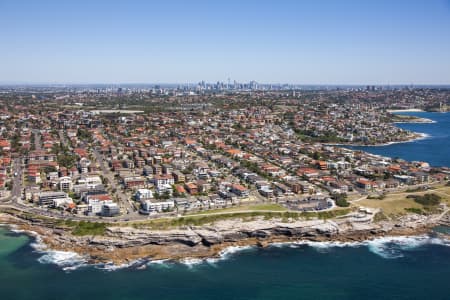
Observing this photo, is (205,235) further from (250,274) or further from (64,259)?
(64,259)

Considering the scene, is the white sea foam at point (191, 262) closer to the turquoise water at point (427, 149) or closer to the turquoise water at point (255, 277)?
the turquoise water at point (255, 277)

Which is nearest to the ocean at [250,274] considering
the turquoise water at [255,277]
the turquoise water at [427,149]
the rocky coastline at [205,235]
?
the turquoise water at [255,277]

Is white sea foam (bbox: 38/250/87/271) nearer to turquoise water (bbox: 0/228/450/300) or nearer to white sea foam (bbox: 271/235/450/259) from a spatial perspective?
turquoise water (bbox: 0/228/450/300)

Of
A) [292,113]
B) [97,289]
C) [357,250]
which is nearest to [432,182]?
[357,250]

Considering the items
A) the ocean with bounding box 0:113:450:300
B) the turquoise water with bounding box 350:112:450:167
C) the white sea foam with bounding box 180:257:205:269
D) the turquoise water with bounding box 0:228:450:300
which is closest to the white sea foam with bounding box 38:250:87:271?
the ocean with bounding box 0:113:450:300

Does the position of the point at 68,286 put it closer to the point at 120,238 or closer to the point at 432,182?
the point at 120,238
